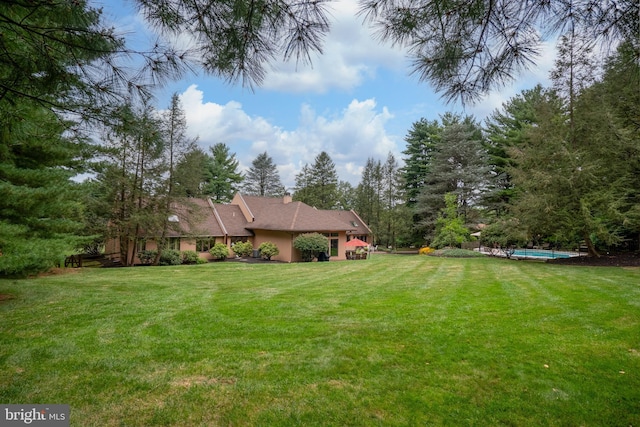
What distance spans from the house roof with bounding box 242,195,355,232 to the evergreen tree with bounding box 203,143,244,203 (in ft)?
46.6

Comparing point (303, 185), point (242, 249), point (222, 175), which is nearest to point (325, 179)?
point (303, 185)

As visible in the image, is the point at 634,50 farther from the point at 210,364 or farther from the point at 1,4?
the point at 1,4

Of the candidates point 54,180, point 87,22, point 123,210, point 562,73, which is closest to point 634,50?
point 87,22

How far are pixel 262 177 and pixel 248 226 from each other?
23271 mm

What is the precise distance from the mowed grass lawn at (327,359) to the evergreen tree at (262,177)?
39.5 m

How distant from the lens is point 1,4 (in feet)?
9.28

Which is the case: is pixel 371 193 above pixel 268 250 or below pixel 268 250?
above

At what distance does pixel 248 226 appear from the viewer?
966 inches

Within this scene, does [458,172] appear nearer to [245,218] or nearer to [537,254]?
[537,254]

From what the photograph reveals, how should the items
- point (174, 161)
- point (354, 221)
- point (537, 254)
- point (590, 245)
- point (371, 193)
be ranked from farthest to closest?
1. point (371, 193)
2. point (354, 221)
3. point (537, 254)
4. point (174, 161)
5. point (590, 245)

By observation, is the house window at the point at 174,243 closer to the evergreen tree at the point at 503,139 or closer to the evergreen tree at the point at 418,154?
the evergreen tree at the point at 418,154

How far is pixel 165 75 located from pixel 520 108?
32803mm

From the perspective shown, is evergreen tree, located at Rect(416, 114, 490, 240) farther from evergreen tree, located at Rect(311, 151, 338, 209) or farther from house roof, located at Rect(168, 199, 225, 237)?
house roof, located at Rect(168, 199, 225, 237)

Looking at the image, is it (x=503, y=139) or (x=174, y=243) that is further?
(x=503, y=139)
